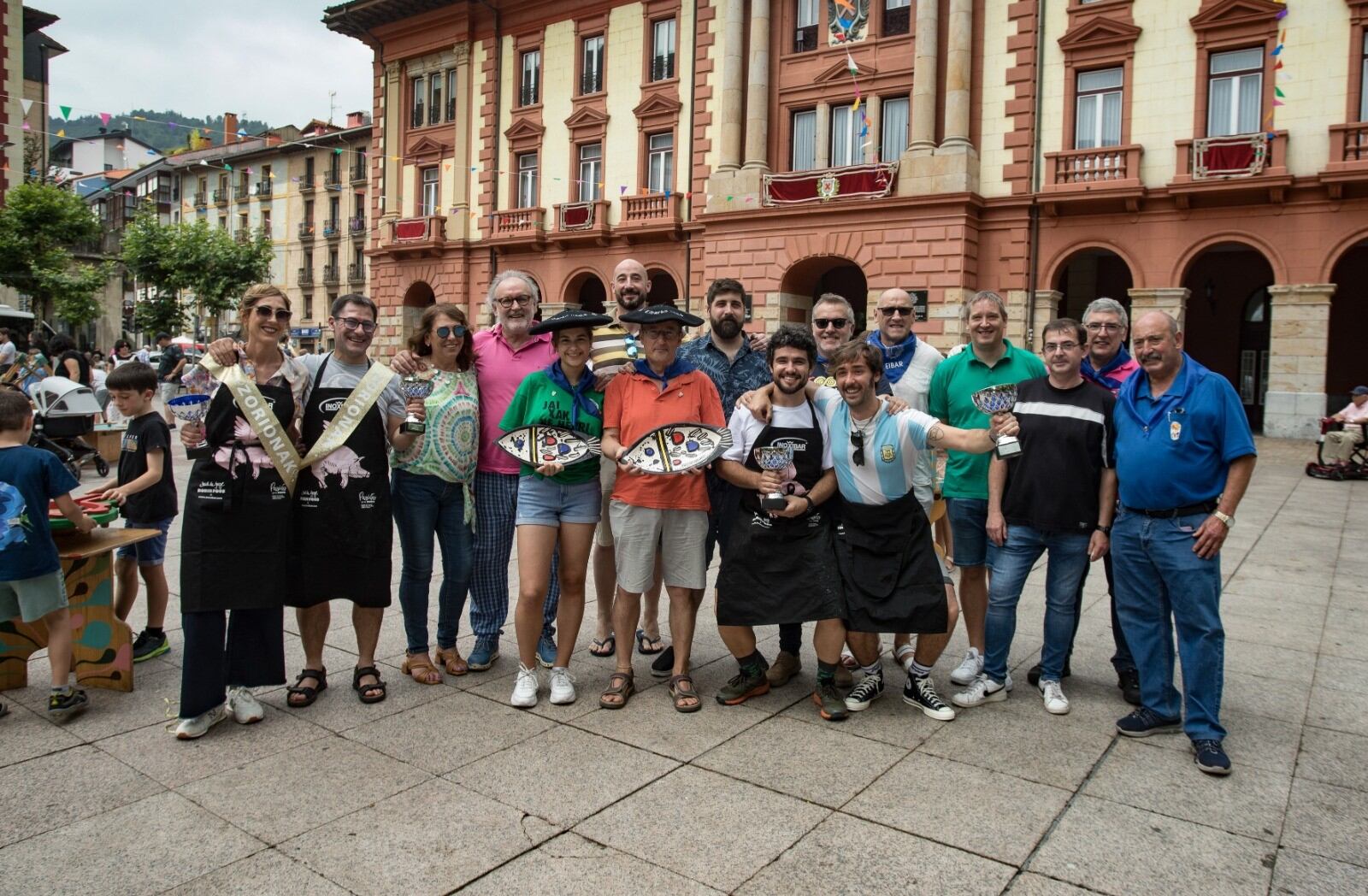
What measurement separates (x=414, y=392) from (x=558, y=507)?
90cm

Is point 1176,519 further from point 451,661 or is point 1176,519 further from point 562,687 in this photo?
Answer: point 451,661

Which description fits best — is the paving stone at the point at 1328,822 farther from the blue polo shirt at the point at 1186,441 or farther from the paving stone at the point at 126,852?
the paving stone at the point at 126,852

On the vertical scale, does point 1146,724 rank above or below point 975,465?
below

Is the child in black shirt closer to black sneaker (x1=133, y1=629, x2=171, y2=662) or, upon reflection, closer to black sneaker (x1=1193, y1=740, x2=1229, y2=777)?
black sneaker (x1=133, y1=629, x2=171, y2=662)

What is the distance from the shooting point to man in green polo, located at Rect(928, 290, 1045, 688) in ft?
16.9

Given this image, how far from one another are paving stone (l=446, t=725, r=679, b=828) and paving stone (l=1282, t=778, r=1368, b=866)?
7.67ft

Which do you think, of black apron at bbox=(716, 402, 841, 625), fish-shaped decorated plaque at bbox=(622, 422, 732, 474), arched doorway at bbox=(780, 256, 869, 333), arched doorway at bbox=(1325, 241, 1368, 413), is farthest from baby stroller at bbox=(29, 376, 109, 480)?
arched doorway at bbox=(1325, 241, 1368, 413)

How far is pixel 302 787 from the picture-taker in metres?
3.85

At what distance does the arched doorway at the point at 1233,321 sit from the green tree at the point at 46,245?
33568mm

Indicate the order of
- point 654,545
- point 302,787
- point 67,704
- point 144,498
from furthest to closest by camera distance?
point 144,498 → point 654,545 → point 67,704 → point 302,787

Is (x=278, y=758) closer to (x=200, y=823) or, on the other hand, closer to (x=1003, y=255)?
(x=200, y=823)

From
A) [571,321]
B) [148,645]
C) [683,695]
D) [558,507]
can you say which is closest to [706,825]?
[683,695]

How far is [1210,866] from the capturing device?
325cm

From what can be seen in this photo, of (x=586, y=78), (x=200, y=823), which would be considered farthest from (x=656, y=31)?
(x=200, y=823)
